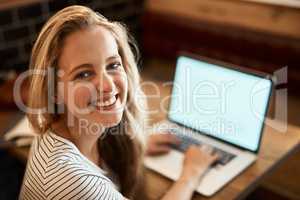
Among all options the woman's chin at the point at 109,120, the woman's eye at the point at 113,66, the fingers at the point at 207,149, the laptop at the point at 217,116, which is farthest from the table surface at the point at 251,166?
the woman's eye at the point at 113,66

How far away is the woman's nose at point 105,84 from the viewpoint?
974 mm

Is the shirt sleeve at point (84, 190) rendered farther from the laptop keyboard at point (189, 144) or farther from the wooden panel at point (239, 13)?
the wooden panel at point (239, 13)

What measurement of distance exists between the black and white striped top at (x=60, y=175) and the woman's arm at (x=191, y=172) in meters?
0.19

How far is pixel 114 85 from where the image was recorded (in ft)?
3.29

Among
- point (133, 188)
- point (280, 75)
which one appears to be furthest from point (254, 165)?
point (280, 75)

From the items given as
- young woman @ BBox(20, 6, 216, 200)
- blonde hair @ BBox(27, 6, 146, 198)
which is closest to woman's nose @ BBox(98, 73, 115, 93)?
young woman @ BBox(20, 6, 216, 200)

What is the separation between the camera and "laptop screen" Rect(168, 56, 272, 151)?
3.98ft

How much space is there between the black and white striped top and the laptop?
0.31 m

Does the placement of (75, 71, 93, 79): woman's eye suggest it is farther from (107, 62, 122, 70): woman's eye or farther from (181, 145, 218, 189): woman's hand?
(181, 145, 218, 189): woman's hand

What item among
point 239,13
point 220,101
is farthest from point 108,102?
point 239,13

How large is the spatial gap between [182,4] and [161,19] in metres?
0.18

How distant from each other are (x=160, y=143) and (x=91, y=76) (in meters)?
0.44

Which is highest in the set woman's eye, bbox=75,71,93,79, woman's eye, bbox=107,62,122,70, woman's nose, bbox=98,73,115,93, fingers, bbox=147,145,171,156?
woman's eye, bbox=107,62,122,70

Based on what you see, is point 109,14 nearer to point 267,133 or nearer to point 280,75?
point 280,75
